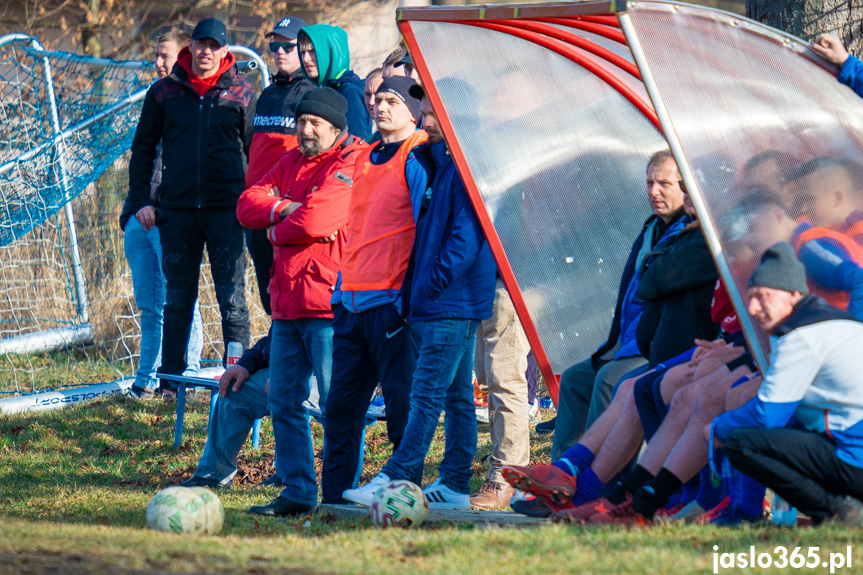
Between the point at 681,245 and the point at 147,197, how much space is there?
527 cm

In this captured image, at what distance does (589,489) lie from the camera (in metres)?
4.84

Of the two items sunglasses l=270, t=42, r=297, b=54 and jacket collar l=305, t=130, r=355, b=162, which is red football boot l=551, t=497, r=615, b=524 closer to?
jacket collar l=305, t=130, r=355, b=162

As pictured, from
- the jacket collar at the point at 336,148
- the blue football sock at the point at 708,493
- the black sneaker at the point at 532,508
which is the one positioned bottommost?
the black sneaker at the point at 532,508

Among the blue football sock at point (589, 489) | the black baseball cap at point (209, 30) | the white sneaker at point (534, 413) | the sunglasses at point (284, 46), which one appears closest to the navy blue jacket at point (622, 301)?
the blue football sock at point (589, 489)

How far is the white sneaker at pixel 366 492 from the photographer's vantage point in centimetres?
522

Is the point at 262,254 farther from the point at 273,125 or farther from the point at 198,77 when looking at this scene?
the point at 198,77

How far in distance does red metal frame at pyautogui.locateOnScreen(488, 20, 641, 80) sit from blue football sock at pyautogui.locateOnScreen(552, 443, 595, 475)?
248cm

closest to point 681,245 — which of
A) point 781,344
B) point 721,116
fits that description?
point 721,116

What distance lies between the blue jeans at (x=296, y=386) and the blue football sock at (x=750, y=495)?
7.86 feet

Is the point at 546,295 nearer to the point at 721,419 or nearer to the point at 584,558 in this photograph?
the point at 721,419

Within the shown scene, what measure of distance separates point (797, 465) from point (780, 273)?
0.80 metres

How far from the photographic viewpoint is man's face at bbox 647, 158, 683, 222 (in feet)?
17.7

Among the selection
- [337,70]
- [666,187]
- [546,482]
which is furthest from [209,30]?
[546,482]

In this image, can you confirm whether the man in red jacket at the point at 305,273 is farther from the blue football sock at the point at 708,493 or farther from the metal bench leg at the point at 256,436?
the blue football sock at the point at 708,493
